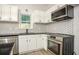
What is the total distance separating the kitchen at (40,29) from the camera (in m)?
1.15

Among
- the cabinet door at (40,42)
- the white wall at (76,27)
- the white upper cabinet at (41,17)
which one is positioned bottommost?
the cabinet door at (40,42)

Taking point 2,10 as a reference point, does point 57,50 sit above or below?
below

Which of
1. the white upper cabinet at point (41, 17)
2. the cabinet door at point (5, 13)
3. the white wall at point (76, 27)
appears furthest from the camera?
the white upper cabinet at point (41, 17)

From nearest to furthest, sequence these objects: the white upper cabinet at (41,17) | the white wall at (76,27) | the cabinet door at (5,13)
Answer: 1. the white wall at (76,27)
2. the cabinet door at (5,13)
3. the white upper cabinet at (41,17)

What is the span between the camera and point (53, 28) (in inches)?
70.8

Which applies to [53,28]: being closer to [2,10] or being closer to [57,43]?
[57,43]

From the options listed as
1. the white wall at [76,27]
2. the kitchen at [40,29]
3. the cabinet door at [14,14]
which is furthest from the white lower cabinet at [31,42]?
the white wall at [76,27]

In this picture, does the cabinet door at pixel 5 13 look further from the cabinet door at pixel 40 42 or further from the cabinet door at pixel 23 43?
the cabinet door at pixel 40 42

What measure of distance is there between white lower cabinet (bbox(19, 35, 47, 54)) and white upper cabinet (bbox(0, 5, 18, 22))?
0.49 meters

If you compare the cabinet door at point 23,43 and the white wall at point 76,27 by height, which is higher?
the white wall at point 76,27

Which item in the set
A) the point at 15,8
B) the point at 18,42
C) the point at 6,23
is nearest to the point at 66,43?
the point at 18,42

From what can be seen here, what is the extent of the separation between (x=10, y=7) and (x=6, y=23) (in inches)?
15.3

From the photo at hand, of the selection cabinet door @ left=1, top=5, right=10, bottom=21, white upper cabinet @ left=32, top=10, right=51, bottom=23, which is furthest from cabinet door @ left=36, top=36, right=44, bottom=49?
cabinet door @ left=1, top=5, right=10, bottom=21

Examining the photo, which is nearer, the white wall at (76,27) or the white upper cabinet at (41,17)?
the white wall at (76,27)
